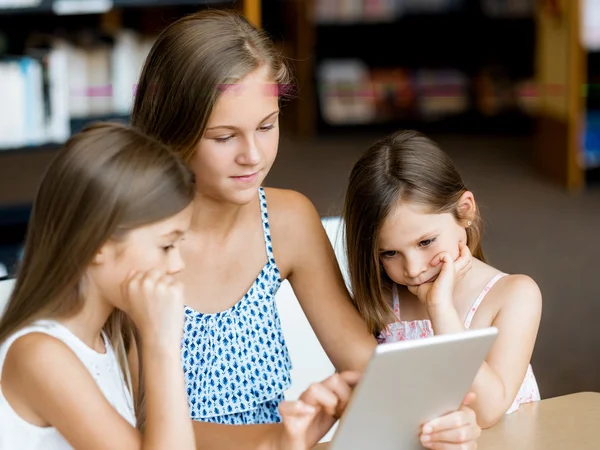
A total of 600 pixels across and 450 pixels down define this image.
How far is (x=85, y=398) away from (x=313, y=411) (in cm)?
26

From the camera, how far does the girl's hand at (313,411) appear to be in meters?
1.23

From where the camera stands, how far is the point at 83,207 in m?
1.19

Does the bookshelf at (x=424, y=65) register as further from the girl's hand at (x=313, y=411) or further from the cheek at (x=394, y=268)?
the girl's hand at (x=313, y=411)

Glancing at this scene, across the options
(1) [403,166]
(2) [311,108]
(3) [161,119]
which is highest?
(3) [161,119]

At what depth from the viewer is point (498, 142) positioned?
21.0 ft

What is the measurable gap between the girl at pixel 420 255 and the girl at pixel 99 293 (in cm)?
36

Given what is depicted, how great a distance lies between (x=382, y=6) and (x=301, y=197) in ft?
16.6

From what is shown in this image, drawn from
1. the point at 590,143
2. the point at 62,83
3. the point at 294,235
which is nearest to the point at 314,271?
the point at 294,235

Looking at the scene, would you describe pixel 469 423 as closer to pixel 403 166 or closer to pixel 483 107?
pixel 403 166

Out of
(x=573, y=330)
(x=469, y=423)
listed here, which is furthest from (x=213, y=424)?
(x=573, y=330)

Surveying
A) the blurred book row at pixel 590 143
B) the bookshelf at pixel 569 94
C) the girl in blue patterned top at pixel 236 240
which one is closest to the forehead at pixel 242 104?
the girl in blue patterned top at pixel 236 240

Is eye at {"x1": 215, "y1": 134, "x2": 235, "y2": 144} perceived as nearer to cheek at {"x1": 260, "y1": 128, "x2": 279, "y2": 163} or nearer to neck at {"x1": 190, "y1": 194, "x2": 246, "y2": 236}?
cheek at {"x1": 260, "y1": 128, "x2": 279, "y2": 163}

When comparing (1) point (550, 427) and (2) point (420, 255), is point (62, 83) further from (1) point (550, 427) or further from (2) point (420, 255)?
(1) point (550, 427)

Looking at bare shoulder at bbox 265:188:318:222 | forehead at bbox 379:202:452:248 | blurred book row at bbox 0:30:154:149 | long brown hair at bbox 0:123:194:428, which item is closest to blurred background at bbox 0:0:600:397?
blurred book row at bbox 0:30:154:149
